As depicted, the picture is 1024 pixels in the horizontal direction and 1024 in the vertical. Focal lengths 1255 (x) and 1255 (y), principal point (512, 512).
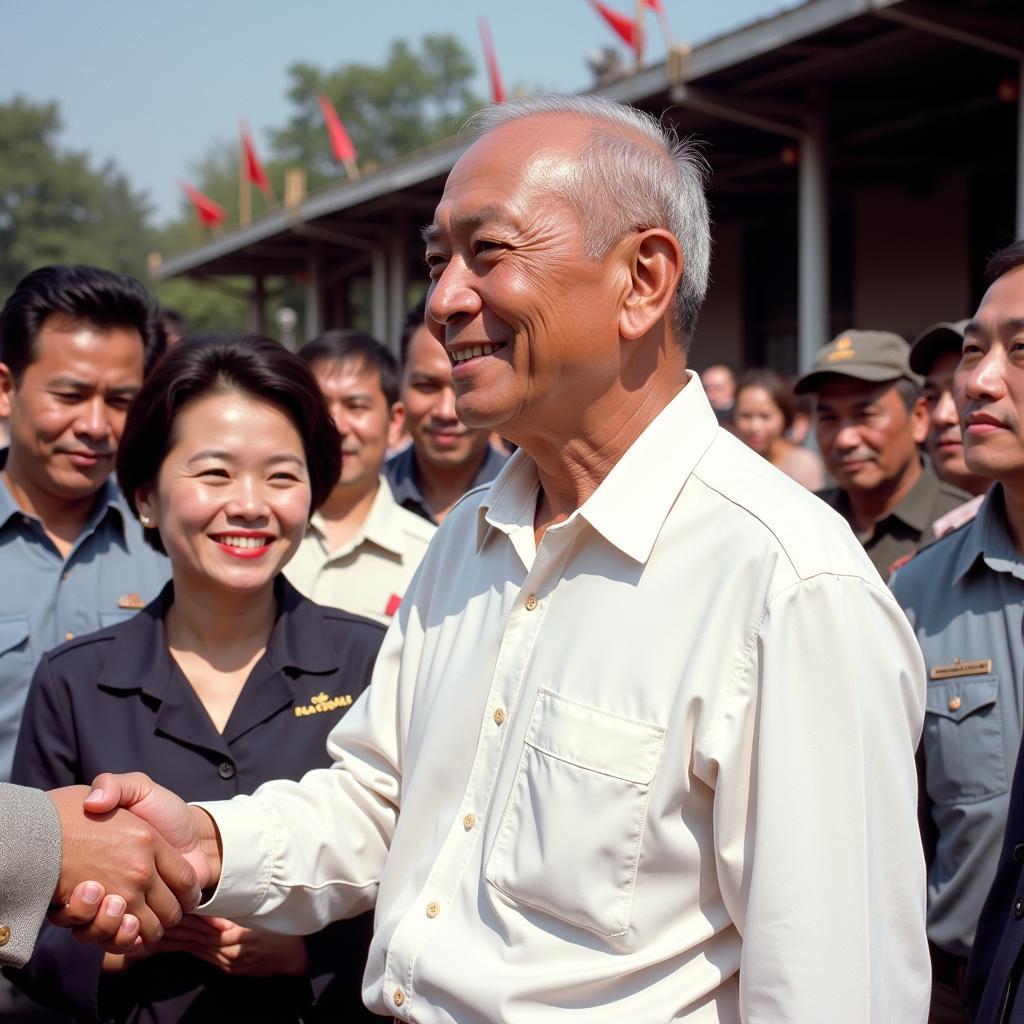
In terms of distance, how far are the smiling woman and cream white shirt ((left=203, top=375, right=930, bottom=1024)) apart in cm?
54

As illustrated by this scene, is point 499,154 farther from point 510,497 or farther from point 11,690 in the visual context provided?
point 11,690

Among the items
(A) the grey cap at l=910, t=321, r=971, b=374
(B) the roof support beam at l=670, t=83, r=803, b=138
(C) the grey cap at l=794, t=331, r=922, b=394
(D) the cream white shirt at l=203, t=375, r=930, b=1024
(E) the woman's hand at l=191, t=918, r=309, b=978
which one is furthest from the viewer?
(B) the roof support beam at l=670, t=83, r=803, b=138

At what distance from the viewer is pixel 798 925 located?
1605 mm

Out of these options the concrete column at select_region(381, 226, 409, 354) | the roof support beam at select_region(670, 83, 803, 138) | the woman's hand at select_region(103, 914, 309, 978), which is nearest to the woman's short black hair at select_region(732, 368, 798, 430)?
the roof support beam at select_region(670, 83, 803, 138)

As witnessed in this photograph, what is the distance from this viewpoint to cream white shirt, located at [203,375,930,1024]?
162cm

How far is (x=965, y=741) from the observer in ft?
9.50

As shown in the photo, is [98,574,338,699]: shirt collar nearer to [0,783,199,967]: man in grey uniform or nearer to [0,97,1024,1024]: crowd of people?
[0,97,1024,1024]: crowd of people

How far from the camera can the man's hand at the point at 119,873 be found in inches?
87.6

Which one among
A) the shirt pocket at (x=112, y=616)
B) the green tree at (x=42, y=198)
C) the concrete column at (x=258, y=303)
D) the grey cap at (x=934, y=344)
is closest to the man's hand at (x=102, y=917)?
the shirt pocket at (x=112, y=616)

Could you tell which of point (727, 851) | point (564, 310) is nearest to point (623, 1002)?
point (727, 851)

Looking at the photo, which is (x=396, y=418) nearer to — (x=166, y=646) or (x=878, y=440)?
(x=878, y=440)

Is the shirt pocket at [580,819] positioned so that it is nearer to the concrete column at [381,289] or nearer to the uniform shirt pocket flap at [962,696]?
the uniform shirt pocket flap at [962,696]

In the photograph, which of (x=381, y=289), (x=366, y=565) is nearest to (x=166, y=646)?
(x=366, y=565)

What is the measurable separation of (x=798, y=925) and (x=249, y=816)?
1.06 meters
